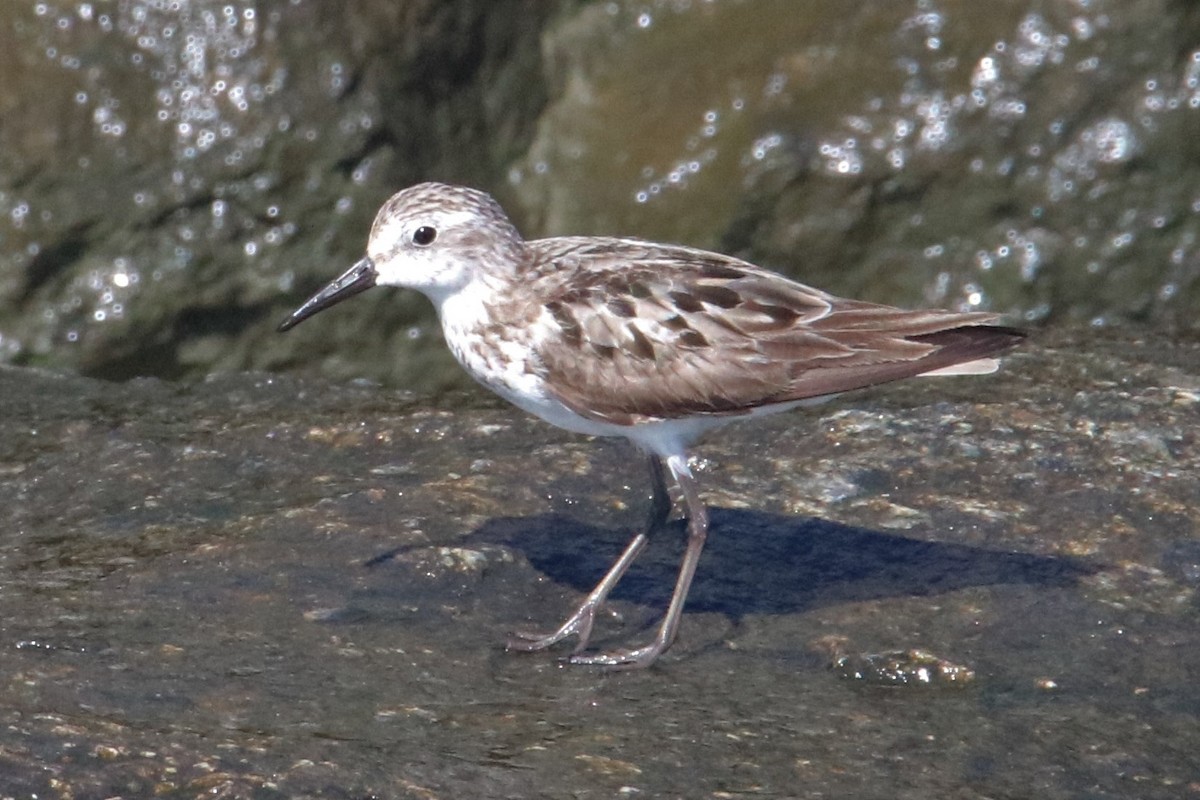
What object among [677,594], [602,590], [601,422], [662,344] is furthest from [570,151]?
[677,594]

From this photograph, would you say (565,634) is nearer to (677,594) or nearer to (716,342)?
(677,594)

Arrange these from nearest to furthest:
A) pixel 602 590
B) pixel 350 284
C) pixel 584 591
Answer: pixel 602 590, pixel 584 591, pixel 350 284

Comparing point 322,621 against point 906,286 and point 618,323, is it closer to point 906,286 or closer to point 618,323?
point 618,323

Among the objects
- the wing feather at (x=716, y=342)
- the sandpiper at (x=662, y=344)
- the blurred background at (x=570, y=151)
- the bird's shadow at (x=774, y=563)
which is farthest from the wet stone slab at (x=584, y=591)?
the blurred background at (x=570, y=151)

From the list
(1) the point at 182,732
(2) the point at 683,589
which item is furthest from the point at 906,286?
(1) the point at 182,732

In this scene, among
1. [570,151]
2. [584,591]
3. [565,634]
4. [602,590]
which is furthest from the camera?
[570,151]

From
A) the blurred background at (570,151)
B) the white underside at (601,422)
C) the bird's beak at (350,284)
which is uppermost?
the blurred background at (570,151)

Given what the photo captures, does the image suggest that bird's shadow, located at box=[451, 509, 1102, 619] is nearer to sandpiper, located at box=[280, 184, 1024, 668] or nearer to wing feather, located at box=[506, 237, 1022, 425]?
sandpiper, located at box=[280, 184, 1024, 668]

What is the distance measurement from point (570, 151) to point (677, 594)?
492cm

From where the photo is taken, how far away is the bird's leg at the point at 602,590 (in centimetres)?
548

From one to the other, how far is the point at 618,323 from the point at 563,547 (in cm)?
87

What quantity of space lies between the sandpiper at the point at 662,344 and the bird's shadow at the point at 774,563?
0.22m

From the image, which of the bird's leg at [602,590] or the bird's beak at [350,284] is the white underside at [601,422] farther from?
the bird's beak at [350,284]

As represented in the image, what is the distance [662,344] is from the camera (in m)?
5.85
